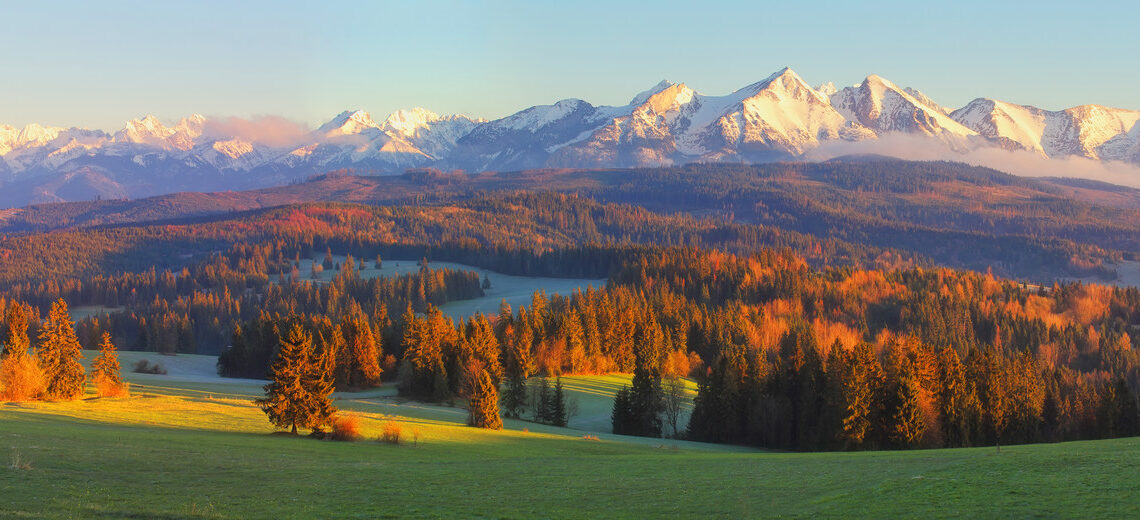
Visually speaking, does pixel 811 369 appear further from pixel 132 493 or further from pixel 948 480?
pixel 132 493

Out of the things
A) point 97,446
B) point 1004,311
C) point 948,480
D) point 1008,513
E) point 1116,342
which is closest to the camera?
point 1008,513

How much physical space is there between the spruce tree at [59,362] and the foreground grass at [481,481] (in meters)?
20.3

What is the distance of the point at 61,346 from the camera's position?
69.8 meters

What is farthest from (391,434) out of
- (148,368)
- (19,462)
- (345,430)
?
(148,368)

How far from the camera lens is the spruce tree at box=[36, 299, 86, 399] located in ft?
225

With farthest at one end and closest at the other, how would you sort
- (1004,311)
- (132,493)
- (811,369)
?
(1004,311)
(811,369)
(132,493)

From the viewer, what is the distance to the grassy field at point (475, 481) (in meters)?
26.4

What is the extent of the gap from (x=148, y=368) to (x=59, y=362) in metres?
51.1

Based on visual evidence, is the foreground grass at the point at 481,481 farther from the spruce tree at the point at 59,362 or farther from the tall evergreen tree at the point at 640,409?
the tall evergreen tree at the point at 640,409

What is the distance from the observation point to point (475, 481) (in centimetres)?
3438

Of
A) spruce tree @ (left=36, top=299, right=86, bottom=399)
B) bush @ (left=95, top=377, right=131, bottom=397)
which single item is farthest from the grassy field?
bush @ (left=95, top=377, right=131, bottom=397)

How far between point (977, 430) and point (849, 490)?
5250 cm

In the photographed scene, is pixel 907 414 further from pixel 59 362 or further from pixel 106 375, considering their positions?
pixel 59 362

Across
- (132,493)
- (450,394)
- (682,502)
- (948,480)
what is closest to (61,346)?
(450,394)
